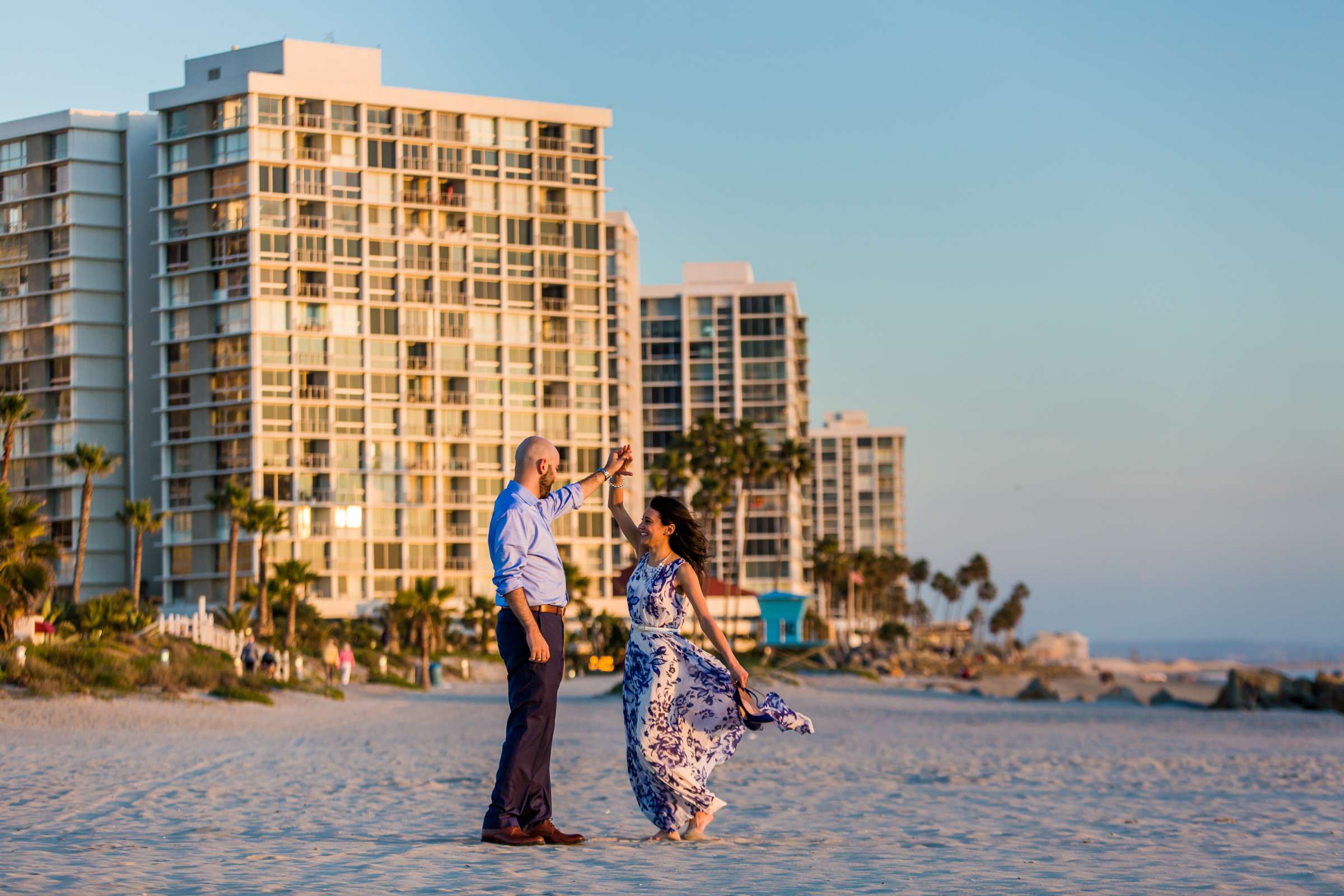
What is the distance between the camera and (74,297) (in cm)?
7956

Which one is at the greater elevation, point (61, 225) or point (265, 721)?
point (61, 225)

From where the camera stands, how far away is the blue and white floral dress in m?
8.25

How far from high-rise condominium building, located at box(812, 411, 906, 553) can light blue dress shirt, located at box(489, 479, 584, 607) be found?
519 ft

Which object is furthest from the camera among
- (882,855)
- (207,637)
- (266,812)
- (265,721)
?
(207,637)

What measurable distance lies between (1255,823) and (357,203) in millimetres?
77292

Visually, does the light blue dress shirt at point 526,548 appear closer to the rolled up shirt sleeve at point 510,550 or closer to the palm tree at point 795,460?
the rolled up shirt sleeve at point 510,550

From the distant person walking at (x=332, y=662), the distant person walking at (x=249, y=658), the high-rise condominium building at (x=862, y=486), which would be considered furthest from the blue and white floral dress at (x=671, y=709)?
the high-rise condominium building at (x=862, y=486)

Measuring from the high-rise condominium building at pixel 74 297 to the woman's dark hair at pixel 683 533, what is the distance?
245 feet

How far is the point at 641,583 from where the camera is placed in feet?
27.3

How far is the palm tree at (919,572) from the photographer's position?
15988 cm

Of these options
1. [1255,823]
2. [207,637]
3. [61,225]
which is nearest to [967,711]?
[207,637]

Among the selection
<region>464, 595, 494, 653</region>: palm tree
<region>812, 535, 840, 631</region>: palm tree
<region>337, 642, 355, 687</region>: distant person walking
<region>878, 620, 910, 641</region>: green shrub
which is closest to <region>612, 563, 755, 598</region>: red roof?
<region>464, 595, 494, 653</region>: palm tree

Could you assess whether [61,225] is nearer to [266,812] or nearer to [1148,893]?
[266,812]

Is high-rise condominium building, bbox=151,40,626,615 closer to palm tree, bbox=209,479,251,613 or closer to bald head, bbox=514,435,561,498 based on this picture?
palm tree, bbox=209,479,251,613
